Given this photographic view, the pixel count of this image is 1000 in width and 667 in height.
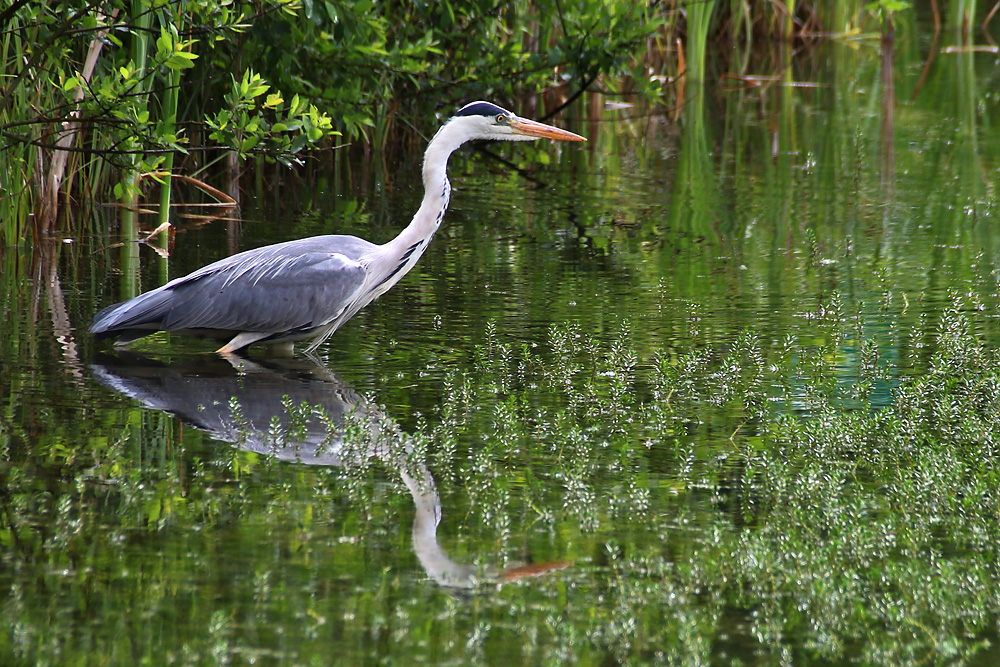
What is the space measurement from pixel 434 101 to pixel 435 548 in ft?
25.5

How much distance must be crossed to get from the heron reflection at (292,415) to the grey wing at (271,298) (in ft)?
0.69

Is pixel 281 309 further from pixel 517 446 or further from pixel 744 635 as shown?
pixel 744 635

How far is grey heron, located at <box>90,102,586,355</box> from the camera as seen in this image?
6371 millimetres

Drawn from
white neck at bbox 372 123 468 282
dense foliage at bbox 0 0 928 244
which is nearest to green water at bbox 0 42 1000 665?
white neck at bbox 372 123 468 282

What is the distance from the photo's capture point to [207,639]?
340 centimetres

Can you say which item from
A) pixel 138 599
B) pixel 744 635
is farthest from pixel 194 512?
pixel 744 635

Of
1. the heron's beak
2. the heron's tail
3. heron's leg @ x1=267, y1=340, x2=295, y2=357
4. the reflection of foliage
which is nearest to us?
the reflection of foliage

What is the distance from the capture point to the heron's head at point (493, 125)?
6.79m

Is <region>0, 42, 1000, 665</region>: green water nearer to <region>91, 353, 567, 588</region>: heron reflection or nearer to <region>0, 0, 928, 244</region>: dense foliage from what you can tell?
<region>91, 353, 567, 588</region>: heron reflection

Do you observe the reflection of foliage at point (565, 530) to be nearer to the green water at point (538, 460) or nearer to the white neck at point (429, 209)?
the green water at point (538, 460)

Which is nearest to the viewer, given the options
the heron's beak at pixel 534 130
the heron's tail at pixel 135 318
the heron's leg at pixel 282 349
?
the heron's tail at pixel 135 318

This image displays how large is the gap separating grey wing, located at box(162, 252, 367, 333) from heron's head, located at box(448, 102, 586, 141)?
97 centimetres

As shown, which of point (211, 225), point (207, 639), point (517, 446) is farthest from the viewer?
point (211, 225)

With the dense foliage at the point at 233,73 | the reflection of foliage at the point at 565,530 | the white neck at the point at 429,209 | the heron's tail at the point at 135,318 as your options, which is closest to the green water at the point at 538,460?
the reflection of foliage at the point at 565,530
